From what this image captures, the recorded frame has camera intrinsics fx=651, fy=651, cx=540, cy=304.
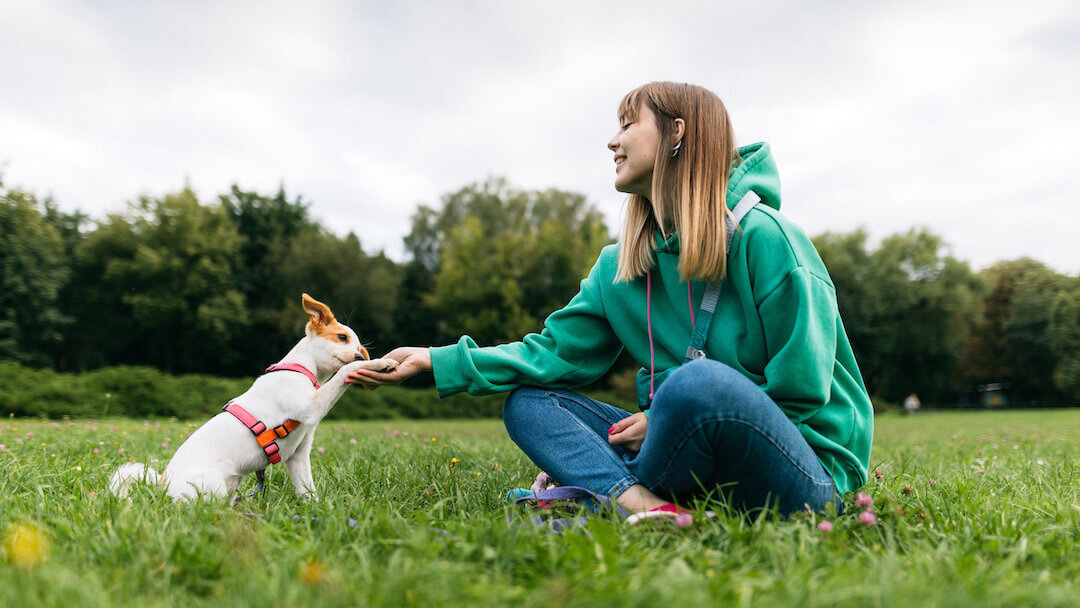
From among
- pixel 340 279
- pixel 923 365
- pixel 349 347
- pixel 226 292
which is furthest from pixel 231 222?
pixel 923 365

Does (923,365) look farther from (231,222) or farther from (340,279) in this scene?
(231,222)

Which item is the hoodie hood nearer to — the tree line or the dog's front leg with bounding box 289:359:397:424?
the dog's front leg with bounding box 289:359:397:424

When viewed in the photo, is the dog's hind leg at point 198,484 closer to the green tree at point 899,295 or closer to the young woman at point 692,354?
the young woman at point 692,354

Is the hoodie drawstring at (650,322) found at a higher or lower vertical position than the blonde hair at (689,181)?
lower

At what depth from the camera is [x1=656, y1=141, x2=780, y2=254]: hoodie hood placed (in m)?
2.65

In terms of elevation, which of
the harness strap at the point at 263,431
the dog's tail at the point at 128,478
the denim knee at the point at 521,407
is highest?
the denim knee at the point at 521,407

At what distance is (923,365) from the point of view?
39125mm

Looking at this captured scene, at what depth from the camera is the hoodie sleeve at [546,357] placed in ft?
9.45

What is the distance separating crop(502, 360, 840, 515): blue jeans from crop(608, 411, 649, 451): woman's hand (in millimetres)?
57

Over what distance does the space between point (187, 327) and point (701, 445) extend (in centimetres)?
3228

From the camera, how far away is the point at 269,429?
294cm

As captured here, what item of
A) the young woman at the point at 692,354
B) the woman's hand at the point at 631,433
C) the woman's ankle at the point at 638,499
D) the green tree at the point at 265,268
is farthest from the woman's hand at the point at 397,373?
the green tree at the point at 265,268

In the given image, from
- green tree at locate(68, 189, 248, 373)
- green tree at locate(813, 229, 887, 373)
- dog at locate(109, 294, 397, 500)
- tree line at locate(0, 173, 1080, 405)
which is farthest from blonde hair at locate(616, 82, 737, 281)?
green tree at locate(813, 229, 887, 373)

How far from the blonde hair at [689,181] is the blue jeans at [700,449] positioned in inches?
21.4
